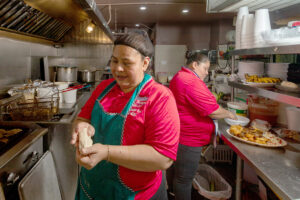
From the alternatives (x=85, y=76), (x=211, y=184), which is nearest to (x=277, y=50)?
(x=211, y=184)

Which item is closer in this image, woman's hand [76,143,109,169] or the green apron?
woman's hand [76,143,109,169]

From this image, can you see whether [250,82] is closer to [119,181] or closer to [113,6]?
[119,181]

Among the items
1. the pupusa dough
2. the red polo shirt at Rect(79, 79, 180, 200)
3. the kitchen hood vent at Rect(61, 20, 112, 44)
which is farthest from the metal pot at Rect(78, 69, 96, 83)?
the pupusa dough

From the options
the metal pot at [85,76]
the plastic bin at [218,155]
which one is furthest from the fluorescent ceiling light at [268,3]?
the metal pot at [85,76]

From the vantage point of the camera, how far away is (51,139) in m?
2.07

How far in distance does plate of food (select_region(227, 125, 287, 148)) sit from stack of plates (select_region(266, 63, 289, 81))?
2.26 ft

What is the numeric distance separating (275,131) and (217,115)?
579mm

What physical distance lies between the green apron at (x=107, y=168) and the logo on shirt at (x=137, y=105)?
19 mm

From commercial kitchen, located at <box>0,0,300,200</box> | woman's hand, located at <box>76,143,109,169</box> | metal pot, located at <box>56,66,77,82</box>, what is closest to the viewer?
woman's hand, located at <box>76,143,109,169</box>

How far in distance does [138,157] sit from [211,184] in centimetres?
202

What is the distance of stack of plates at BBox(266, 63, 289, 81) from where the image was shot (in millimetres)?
2157

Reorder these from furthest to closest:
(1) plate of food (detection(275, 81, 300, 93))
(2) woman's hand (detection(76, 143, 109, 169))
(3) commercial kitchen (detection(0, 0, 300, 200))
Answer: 1. (1) plate of food (detection(275, 81, 300, 93))
2. (3) commercial kitchen (detection(0, 0, 300, 200))
3. (2) woman's hand (detection(76, 143, 109, 169))

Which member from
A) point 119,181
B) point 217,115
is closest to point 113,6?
point 217,115

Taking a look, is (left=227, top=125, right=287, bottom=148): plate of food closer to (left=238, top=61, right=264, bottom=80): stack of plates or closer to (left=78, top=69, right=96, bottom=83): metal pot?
(left=238, top=61, right=264, bottom=80): stack of plates
